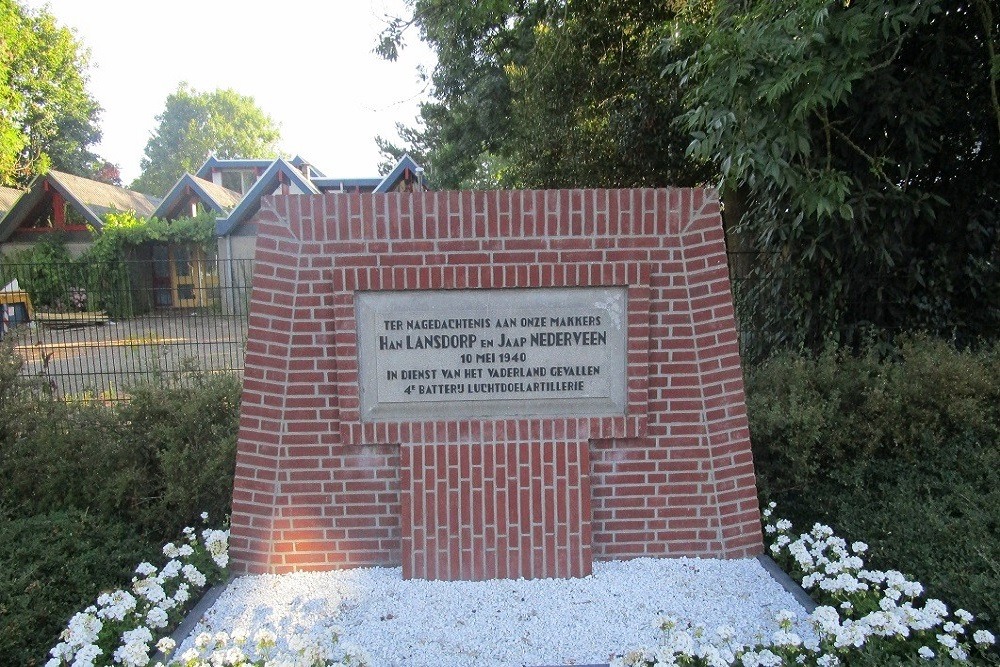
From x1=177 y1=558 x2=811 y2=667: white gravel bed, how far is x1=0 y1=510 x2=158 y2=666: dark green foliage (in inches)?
26.3

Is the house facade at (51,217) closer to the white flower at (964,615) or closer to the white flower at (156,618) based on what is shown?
the white flower at (156,618)

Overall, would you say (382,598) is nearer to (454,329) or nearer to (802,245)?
(454,329)

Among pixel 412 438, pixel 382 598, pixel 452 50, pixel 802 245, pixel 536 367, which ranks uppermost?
pixel 452 50

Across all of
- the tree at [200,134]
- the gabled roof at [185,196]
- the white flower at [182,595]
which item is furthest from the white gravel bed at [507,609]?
the tree at [200,134]

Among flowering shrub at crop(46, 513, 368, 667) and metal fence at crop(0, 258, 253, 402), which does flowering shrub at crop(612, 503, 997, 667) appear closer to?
flowering shrub at crop(46, 513, 368, 667)

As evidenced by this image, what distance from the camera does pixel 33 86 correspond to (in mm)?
29734

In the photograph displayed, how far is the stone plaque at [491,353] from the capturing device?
12.1 ft

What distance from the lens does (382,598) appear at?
356 cm

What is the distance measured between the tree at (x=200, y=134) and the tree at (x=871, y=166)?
78.3 metres

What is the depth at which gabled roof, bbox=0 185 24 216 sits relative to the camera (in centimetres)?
3038

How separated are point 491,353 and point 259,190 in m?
24.2

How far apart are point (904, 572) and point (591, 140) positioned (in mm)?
8190

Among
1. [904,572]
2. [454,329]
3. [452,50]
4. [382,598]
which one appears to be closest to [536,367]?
[454,329]

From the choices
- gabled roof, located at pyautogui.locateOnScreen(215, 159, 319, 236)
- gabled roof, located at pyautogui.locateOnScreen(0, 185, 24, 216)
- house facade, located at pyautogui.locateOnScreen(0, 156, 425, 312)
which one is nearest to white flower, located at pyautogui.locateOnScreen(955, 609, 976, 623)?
house facade, located at pyautogui.locateOnScreen(0, 156, 425, 312)
